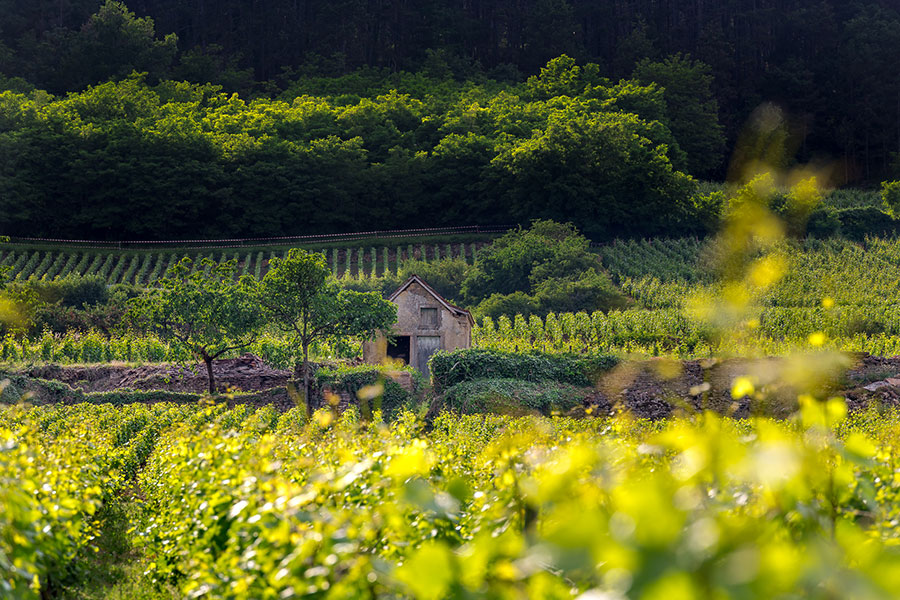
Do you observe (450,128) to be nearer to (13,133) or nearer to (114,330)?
(13,133)

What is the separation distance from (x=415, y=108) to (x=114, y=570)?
5621 cm

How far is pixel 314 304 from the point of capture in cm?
2181

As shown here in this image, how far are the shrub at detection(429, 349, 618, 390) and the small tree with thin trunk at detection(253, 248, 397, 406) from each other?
2043 mm

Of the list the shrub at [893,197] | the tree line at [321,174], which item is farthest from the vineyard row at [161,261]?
the shrub at [893,197]

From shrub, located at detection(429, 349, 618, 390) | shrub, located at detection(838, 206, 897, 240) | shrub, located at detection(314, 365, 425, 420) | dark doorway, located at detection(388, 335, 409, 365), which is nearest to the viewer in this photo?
shrub, located at detection(314, 365, 425, 420)

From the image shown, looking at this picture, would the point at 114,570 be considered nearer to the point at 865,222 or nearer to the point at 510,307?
the point at 510,307

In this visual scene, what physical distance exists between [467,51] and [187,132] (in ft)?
148

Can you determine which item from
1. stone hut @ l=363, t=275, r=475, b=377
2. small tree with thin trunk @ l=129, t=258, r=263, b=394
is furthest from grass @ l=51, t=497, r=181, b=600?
stone hut @ l=363, t=275, r=475, b=377

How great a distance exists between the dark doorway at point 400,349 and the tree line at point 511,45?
51887 mm

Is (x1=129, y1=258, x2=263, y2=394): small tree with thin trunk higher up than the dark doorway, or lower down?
higher up

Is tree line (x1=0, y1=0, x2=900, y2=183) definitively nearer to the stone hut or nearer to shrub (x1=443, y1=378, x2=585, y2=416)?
the stone hut

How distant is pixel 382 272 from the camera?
4466 cm

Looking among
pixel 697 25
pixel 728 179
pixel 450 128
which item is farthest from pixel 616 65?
pixel 450 128

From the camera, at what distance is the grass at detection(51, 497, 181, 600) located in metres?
7.44
